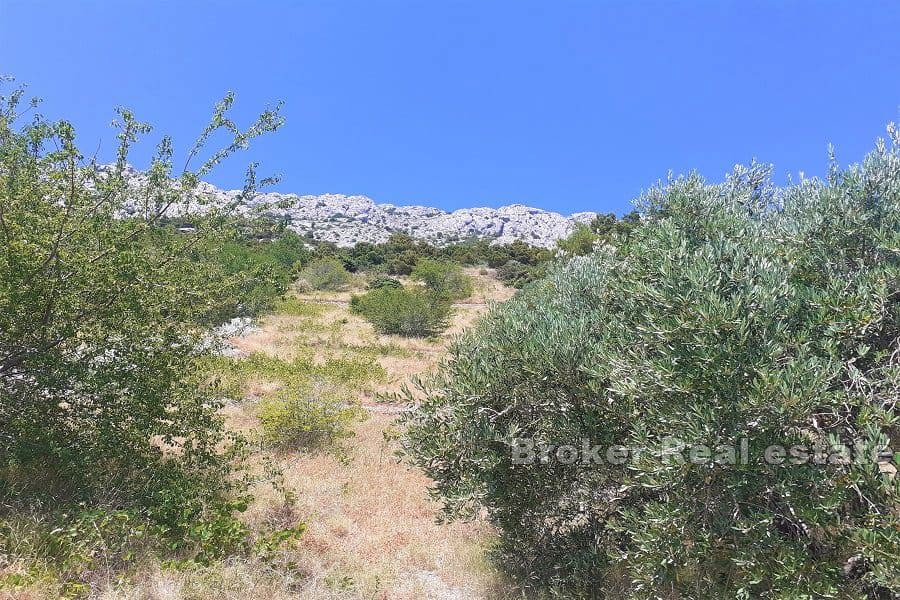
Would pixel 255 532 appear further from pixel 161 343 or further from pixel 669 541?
pixel 669 541

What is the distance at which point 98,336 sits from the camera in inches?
204

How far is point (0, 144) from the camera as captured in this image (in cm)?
542

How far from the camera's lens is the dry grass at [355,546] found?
4688 mm

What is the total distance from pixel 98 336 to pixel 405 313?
777 inches

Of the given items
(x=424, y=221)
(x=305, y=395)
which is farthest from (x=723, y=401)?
(x=424, y=221)

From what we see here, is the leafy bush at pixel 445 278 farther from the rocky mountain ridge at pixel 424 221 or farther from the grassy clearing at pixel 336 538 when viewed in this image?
the rocky mountain ridge at pixel 424 221

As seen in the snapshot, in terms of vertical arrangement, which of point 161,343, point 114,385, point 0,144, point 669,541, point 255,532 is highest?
point 0,144

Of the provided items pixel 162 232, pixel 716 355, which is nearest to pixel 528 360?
pixel 716 355

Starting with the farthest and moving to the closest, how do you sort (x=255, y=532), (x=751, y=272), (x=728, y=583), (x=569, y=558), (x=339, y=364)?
(x=339, y=364), (x=255, y=532), (x=569, y=558), (x=728, y=583), (x=751, y=272)

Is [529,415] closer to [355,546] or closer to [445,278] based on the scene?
[355,546]

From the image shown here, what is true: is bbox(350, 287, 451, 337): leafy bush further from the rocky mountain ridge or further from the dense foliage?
the rocky mountain ridge

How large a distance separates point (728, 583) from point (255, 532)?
17.6 feet

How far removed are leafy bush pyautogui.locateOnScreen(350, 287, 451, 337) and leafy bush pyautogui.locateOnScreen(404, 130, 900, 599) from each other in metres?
19.9

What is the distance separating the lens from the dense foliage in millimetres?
4863
